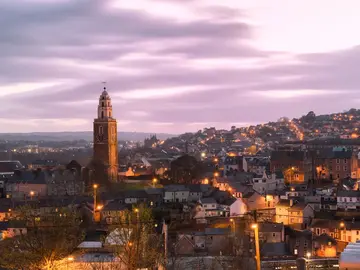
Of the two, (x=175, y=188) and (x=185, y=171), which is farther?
(x=185, y=171)

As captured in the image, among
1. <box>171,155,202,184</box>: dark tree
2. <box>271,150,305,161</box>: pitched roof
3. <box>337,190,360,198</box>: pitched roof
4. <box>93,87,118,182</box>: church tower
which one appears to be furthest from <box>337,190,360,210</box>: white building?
<box>93,87,118,182</box>: church tower

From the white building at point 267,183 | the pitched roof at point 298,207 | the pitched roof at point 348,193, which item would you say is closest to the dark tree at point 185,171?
the white building at point 267,183

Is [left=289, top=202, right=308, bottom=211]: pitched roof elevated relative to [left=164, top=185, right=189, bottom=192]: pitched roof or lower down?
lower down

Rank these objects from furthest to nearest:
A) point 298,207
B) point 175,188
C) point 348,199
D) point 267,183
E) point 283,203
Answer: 1. point 267,183
2. point 175,188
3. point 348,199
4. point 283,203
5. point 298,207

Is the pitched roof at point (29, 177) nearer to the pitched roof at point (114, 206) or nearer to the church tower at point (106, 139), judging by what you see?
the church tower at point (106, 139)

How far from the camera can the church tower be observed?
199ft

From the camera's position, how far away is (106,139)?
61.4 m

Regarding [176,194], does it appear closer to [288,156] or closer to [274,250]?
[274,250]

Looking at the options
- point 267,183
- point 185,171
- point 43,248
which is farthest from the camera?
point 185,171

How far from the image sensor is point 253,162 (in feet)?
236

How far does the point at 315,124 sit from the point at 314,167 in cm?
12398

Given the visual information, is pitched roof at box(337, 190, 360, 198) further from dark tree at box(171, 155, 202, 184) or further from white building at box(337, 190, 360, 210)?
dark tree at box(171, 155, 202, 184)

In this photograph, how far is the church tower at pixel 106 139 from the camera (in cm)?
6053

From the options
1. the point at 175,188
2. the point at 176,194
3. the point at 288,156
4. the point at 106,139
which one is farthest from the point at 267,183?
the point at 106,139
